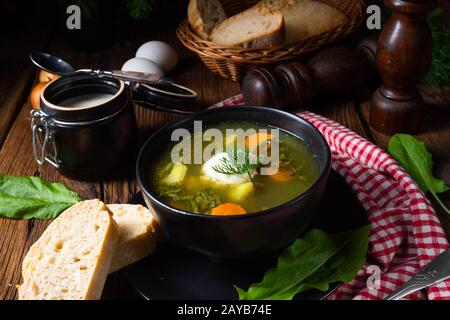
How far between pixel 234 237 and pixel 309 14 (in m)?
1.34

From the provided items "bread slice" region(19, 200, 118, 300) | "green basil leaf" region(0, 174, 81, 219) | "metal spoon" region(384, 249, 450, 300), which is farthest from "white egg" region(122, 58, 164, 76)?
"metal spoon" region(384, 249, 450, 300)

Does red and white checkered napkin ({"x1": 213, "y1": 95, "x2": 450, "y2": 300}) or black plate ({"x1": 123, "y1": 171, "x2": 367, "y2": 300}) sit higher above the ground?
black plate ({"x1": 123, "y1": 171, "x2": 367, "y2": 300})

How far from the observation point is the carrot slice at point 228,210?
4.30 feet

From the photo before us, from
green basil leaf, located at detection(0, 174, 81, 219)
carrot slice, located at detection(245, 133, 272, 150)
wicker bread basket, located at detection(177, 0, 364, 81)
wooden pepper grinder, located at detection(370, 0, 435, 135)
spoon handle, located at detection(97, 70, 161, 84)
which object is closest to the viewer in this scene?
carrot slice, located at detection(245, 133, 272, 150)

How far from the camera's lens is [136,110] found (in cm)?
220

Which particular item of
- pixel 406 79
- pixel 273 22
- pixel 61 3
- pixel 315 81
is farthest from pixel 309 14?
pixel 61 3

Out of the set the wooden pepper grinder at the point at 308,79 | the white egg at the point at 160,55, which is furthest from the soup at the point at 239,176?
the white egg at the point at 160,55

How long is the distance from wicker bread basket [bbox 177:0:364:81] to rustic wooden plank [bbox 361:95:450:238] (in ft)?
0.92

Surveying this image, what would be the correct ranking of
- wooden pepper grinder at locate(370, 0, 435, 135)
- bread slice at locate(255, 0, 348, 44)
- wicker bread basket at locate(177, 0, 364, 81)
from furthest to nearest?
1. bread slice at locate(255, 0, 348, 44)
2. wicker bread basket at locate(177, 0, 364, 81)
3. wooden pepper grinder at locate(370, 0, 435, 135)

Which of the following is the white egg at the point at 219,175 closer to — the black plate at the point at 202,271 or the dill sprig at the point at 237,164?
the dill sprig at the point at 237,164

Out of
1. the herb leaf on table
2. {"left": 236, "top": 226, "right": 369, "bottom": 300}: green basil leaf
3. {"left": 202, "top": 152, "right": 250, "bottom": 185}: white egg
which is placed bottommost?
the herb leaf on table

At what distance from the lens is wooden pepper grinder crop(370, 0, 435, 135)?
1764 millimetres

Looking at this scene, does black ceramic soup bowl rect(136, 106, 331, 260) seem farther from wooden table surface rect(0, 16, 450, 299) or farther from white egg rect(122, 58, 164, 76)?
white egg rect(122, 58, 164, 76)

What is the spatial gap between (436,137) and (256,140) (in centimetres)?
73
